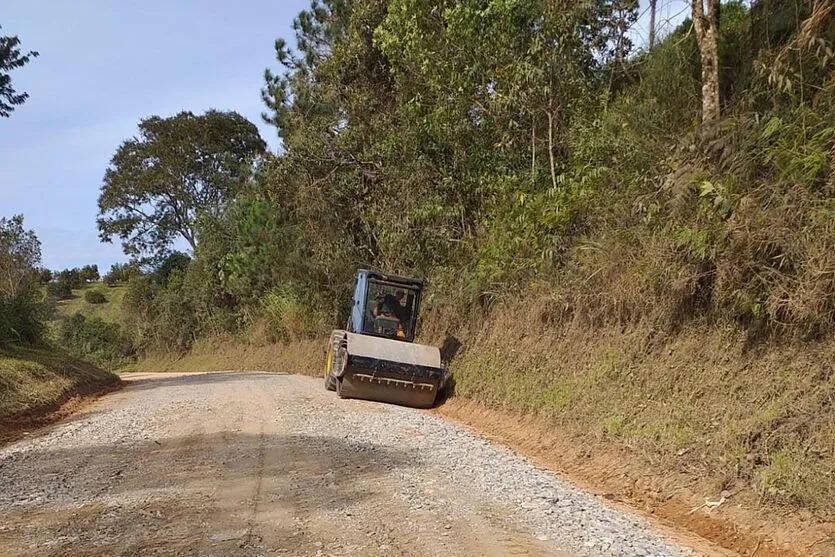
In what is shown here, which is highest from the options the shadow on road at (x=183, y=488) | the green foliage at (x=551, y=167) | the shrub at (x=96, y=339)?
the green foliage at (x=551, y=167)

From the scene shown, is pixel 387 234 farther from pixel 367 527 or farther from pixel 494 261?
pixel 367 527

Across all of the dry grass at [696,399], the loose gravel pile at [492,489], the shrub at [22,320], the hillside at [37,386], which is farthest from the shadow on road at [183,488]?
the shrub at [22,320]

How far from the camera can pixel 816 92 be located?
784cm

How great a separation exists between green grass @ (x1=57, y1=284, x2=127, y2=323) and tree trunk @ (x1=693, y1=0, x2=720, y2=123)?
47163 millimetres

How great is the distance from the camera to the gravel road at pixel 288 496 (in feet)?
16.8

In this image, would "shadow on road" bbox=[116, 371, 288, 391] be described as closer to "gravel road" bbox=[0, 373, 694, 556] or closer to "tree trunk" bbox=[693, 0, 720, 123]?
"gravel road" bbox=[0, 373, 694, 556]

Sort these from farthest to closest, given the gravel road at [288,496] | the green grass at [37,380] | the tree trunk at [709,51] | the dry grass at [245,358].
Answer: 1. the dry grass at [245,358]
2. the green grass at [37,380]
3. the tree trunk at [709,51]
4. the gravel road at [288,496]

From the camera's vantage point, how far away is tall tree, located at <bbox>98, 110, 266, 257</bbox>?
41.3 meters

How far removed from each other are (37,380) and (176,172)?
29941 millimetres

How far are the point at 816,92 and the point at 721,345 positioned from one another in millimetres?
3180

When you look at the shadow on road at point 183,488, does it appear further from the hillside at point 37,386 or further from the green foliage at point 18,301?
the green foliage at point 18,301

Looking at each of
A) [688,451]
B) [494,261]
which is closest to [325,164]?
[494,261]

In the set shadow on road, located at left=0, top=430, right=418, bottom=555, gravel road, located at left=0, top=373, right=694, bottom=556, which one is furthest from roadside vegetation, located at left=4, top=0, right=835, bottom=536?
shadow on road, located at left=0, top=430, right=418, bottom=555

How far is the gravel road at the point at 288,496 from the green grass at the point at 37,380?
1880 millimetres
